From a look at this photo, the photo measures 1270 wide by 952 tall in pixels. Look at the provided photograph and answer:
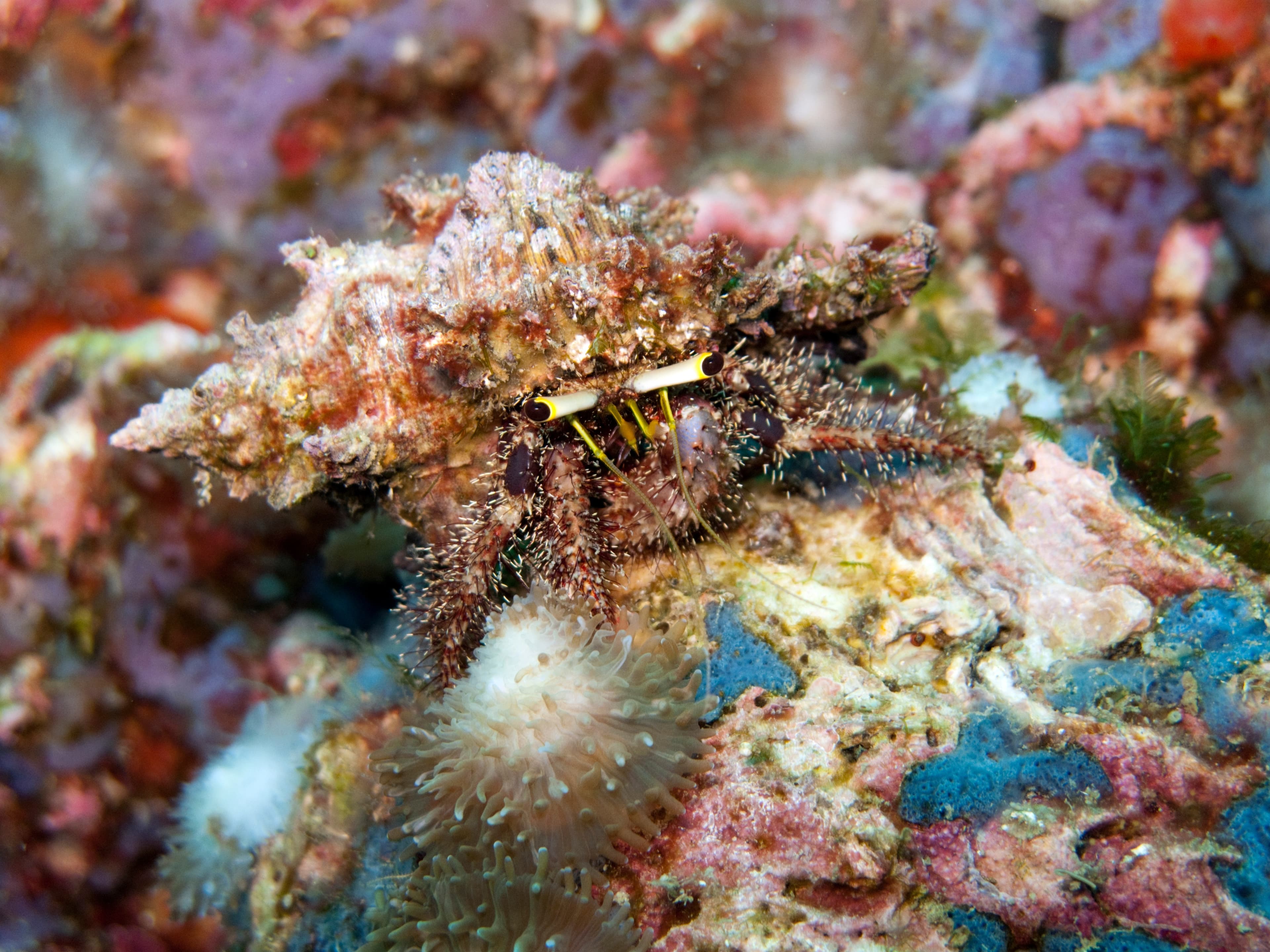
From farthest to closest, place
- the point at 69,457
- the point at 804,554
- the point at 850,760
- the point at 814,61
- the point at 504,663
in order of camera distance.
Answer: the point at 814,61, the point at 69,457, the point at 804,554, the point at 504,663, the point at 850,760

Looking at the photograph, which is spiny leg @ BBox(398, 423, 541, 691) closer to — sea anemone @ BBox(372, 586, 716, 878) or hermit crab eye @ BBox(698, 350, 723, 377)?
sea anemone @ BBox(372, 586, 716, 878)

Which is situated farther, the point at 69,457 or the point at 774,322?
the point at 69,457

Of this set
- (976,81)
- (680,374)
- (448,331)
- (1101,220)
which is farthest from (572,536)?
(976,81)

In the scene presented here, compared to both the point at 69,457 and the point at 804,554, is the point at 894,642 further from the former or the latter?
the point at 69,457

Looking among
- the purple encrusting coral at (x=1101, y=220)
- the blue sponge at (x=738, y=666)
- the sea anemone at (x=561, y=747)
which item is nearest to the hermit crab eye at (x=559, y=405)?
the sea anemone at (x=561, y=747)

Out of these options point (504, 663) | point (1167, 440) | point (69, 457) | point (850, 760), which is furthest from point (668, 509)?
point (69, 457)

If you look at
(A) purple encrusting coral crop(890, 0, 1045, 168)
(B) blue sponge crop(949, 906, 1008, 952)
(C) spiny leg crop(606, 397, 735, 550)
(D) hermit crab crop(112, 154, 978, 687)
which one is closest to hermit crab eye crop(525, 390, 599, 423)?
(D) hermit crab crop(112, 154, 978, 687)
